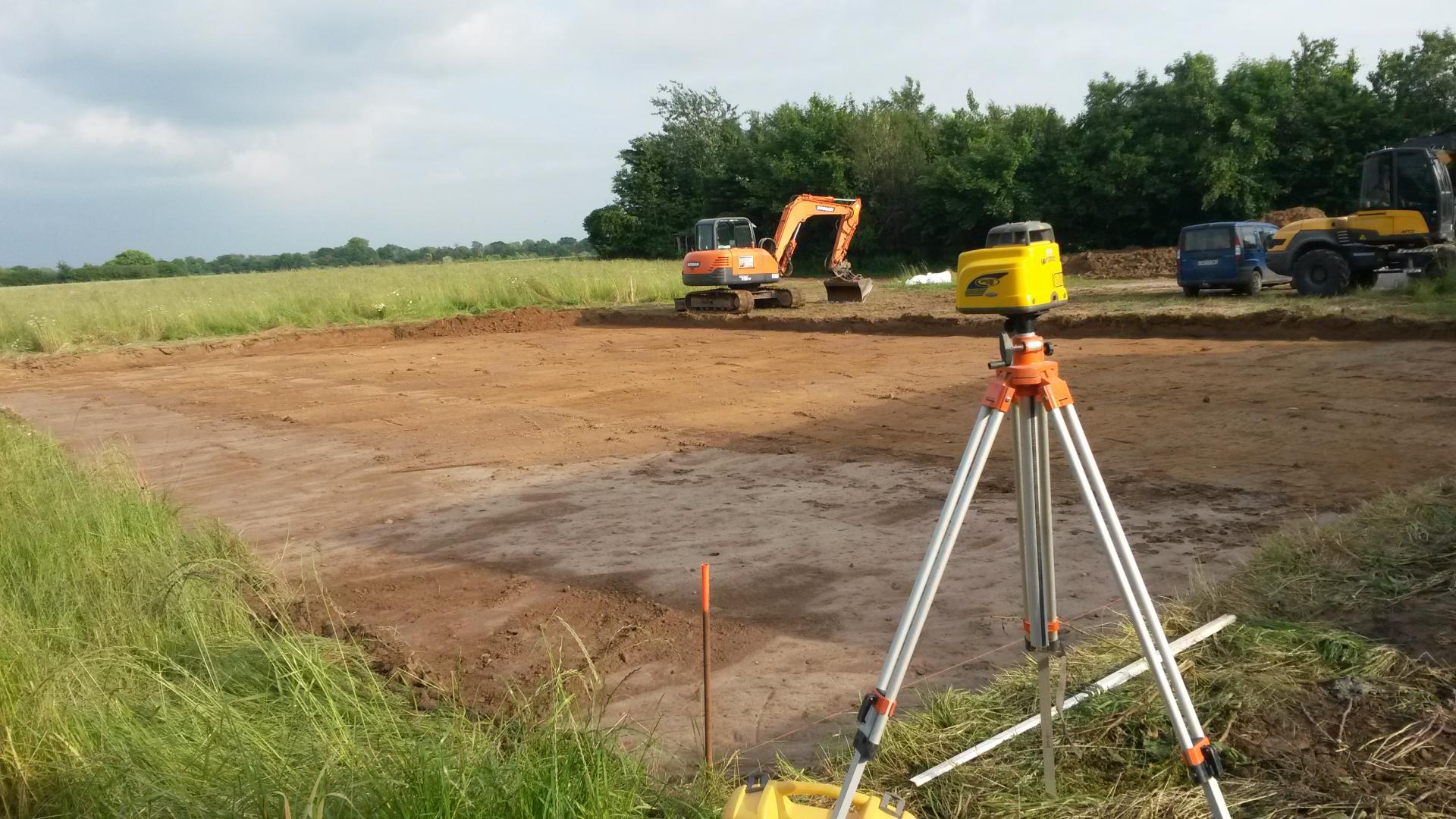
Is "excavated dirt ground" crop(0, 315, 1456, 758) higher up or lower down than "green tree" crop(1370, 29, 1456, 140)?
lower down

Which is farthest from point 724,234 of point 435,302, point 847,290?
point 435,302

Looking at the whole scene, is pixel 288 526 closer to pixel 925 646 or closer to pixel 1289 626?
pixel 925 646

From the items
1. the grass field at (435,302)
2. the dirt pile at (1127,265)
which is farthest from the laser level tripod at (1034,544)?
the dirt pile at (1127,265)

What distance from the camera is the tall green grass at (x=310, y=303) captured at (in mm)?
24531

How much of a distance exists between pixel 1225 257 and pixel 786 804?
20387 mm

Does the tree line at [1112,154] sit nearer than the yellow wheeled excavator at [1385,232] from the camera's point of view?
No

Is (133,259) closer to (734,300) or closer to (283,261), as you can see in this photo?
(283,261)

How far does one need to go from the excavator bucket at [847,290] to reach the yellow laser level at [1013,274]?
22.4m

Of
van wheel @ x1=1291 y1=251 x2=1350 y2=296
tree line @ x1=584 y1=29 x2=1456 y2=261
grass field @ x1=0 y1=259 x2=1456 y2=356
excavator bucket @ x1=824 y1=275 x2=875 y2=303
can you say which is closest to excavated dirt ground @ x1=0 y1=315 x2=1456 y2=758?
grass field @ x1=0 y1=259 x2=1456 y2=356

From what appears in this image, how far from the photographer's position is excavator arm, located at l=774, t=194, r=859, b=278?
25.5 metres

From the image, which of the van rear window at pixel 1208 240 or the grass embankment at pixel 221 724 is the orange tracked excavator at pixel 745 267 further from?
the grass embankment at pixel 221 724

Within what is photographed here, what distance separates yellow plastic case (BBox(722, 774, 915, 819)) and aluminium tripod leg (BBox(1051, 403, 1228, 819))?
720 mm

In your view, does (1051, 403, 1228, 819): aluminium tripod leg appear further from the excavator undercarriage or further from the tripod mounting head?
the excavator undercarriage

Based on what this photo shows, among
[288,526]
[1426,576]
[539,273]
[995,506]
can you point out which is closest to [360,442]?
[288,526]
